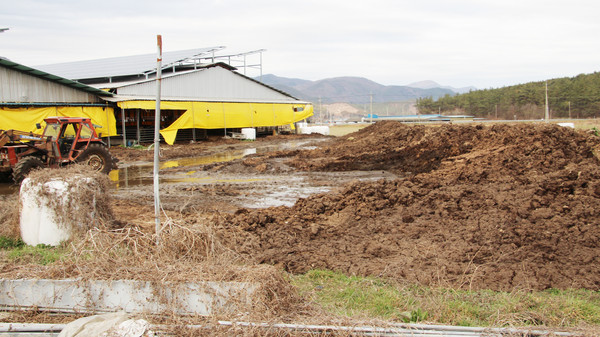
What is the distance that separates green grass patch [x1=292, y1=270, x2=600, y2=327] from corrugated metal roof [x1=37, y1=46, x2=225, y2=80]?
2728 cm

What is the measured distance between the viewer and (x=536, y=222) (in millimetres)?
7328

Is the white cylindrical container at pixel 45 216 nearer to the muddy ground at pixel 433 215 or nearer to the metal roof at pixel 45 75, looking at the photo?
the muddy ground at pixel 433 215

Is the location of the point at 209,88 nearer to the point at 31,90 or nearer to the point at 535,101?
the point at 31,90

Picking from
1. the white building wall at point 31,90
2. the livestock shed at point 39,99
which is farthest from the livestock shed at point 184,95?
the white building wall at point 31,90

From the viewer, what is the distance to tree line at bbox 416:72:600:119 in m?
56.1

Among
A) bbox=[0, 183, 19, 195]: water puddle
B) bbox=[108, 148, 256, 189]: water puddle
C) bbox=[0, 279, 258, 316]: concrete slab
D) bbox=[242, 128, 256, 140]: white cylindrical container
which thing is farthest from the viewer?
bbox=[242, 128, 256, 140]: white cylindrical container

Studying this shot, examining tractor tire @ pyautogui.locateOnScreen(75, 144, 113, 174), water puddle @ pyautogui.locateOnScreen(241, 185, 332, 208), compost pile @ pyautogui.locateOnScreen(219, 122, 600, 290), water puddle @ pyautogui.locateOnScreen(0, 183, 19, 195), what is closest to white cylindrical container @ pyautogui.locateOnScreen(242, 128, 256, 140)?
tractor tire @ pyautogui.locateOnScreen(75, 144, 113, 174)

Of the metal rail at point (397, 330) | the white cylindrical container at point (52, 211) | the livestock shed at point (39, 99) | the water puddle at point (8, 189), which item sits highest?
the livestock shed at point (39, 99)

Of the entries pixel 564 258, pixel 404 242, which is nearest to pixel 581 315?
pixel 564 258

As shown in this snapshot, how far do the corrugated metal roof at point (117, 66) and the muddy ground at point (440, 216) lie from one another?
19079mm

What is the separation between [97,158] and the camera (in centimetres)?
1536

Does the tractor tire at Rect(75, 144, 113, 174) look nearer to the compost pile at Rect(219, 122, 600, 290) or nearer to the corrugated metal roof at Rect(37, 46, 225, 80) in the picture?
the compost pile at Rect(219, 122, 600, 290)

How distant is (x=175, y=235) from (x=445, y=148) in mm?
13798

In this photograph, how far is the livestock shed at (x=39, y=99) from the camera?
A: 2173cm
